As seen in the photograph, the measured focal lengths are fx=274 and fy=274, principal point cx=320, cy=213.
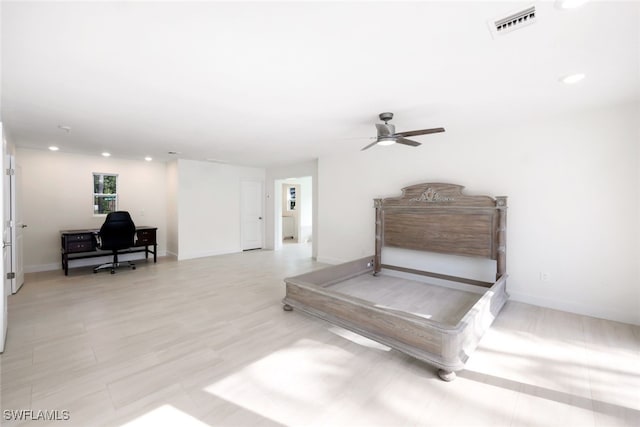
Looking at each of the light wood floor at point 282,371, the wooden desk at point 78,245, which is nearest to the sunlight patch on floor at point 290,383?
the light wood floor at point 282,371

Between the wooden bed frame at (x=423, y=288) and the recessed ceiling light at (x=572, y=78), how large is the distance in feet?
5.03

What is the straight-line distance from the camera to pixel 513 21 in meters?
1.68

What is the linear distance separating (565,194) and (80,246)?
26.0 ft

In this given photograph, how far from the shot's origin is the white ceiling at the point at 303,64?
1.61m

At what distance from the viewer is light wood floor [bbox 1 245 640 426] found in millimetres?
1752

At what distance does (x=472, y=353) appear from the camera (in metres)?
2.45

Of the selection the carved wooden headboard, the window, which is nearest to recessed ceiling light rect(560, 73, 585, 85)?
the carved wooden headboard

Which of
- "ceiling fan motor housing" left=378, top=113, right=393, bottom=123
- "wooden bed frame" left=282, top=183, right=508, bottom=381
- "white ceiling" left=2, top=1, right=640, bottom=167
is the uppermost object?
"white ceiling" left=2, top=1, right=640, bottom=167

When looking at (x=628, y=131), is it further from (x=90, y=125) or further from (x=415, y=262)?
(x=90, y=125)

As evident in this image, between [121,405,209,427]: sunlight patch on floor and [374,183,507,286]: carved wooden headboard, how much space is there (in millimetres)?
3686

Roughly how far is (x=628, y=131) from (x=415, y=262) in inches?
118

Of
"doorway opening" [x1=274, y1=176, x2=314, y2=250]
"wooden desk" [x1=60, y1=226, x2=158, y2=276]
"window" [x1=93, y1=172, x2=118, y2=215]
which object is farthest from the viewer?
"doorway opening" [x1=274, y1=176, x2=314, y2=250]

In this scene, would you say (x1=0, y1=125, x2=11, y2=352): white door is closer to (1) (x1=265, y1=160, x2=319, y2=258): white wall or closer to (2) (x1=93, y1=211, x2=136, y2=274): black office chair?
(2) (x1=93, y1=211, x2=136, y2=274): black office chair

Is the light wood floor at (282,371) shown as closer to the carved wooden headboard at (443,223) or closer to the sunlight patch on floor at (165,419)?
the sunlight patch on floor at (165,419)
